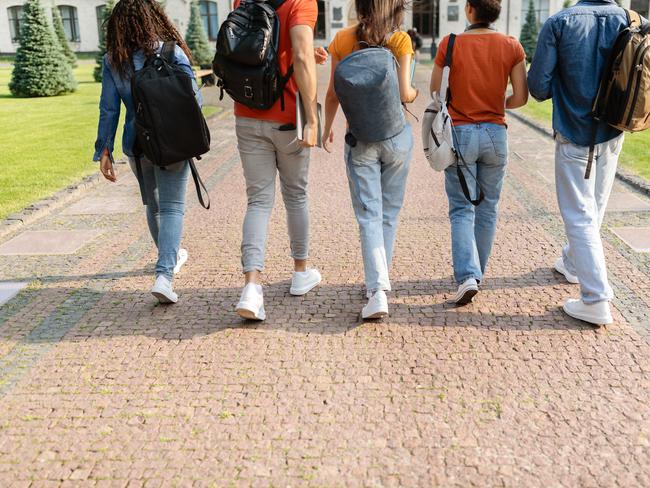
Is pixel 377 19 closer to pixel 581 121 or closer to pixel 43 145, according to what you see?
pixel 581 121

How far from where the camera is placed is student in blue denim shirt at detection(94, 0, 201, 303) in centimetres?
427

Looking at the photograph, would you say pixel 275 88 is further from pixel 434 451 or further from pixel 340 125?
pixel 340 125

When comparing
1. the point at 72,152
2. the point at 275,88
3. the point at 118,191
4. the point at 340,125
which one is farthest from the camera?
the point at 340,125

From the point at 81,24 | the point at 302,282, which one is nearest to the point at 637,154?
the point at 302,282

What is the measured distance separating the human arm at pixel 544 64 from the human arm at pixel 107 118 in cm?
239

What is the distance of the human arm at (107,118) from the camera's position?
14.5 feet

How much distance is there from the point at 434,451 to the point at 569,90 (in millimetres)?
2185

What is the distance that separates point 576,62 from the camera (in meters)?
3.96

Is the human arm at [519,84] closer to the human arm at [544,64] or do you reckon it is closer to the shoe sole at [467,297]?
the human arm at [544,64]

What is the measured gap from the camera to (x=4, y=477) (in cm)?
283

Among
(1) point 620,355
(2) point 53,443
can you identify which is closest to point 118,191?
(2) point 53,443

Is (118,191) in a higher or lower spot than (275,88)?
lower

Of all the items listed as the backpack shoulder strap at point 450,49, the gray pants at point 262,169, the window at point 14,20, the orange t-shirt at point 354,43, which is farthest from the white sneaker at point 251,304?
the window at point 14,20

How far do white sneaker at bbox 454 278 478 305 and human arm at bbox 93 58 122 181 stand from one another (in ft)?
7.26
